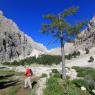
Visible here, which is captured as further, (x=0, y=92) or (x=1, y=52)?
(x=1, y=52)

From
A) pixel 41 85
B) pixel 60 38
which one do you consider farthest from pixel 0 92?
pixel 60 38

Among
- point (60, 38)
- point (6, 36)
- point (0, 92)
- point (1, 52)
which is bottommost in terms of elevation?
point (0, 92)

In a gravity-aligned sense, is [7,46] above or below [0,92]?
above

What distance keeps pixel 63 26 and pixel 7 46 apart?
6514 inches

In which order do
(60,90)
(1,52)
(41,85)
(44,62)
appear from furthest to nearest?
(1,52) < (44,62) < (41,85) < (60,90)

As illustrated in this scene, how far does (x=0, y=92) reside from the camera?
81.5 ft

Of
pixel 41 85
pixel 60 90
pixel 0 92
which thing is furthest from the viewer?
pixel 0 92

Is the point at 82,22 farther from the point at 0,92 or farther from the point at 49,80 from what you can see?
the point at 0,92

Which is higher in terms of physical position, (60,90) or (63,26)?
(63,26)

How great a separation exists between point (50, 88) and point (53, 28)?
13798 mm

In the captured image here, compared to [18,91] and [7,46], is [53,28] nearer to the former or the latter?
[18,91]

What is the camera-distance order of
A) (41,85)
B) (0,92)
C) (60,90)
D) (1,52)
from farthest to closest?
(1,52) → (0,92) → (41,85) → (60,90)

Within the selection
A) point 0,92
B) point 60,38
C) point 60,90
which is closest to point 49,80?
point 60,90

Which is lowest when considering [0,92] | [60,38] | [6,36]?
[0,92]
